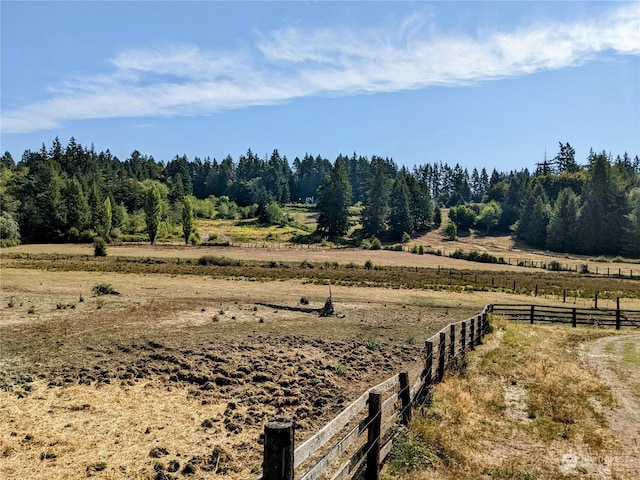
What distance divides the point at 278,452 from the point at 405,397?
5256 mm

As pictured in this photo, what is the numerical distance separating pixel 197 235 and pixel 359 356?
95.3m

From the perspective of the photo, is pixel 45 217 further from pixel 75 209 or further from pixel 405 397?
pixel 405 397

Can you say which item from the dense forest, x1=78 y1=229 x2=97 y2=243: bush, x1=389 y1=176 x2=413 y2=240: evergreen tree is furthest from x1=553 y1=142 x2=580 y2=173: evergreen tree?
x1=78 y1=229 x2=97 y2=243: bush

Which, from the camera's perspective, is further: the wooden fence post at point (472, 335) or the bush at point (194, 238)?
the bush at point (194, 238)

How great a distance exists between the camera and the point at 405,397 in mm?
9578

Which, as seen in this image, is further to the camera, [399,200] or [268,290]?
[399,200]

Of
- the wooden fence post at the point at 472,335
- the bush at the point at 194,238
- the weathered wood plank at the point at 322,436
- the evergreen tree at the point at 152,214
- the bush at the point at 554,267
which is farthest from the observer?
A: the bush at the point at 194,238

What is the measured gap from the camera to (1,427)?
1042cm

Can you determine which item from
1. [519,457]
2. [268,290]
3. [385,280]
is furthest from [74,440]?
[385,280]

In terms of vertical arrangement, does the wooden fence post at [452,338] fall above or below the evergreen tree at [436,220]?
below

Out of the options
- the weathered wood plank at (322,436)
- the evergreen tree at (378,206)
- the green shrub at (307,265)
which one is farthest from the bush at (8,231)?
the weathered wood plank at (322,436)

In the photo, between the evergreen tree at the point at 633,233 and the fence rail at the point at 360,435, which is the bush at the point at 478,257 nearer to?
the evergreen tree at the point at 633,233

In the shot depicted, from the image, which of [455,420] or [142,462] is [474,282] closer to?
[455,420]

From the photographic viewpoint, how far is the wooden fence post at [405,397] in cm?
932
